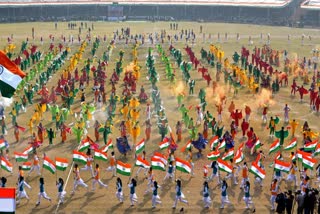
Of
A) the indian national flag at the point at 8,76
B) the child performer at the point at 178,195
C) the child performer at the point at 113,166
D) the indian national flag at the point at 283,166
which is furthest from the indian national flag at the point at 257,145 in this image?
the indian national flag at the point at 8,76

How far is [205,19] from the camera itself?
83250 millimetres

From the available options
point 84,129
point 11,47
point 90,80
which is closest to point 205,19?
point 11,47

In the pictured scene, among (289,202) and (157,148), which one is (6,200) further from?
(157,148)

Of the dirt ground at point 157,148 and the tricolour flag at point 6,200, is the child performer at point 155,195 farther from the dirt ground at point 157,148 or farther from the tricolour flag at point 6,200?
the tricolour flag at point 6,200

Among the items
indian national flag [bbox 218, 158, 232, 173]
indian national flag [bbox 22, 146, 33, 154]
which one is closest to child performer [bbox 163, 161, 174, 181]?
indian national flag [bbox 218, 158, 232, 173]

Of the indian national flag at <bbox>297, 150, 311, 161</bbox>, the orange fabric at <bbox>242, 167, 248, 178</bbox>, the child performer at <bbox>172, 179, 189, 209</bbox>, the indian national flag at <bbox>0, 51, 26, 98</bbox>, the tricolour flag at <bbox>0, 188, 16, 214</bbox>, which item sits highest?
the indian national flag at <bbox>0, 51, 26, 98</bbox>

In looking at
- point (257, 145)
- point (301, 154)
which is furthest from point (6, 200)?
point (257, 145)

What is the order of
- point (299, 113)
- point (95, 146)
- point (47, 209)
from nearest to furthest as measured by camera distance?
point (47, 209) < point (95, 146) < point (299, 113)

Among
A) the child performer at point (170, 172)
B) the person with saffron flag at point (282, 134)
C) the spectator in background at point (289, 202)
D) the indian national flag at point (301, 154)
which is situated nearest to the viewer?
the spectator in background at point (289, 202)

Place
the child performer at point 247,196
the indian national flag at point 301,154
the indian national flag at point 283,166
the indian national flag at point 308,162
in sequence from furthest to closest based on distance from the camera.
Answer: the indian national flag at point 301,154 < the indian national flag at point 308,162 < the indian national flag at point 283,166 < the child performer at point 247,196

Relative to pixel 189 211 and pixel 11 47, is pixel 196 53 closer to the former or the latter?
pixel 11 47

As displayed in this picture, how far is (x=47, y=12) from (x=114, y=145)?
59.8 metres

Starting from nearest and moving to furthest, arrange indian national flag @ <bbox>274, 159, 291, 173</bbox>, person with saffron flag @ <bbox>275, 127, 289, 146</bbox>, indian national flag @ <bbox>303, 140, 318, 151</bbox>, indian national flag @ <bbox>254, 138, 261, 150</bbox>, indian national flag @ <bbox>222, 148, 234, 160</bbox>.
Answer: indian national flag @ <bbox>274, 159, 291, 173</bbox>
indian national flag @ <bbox>222, 148, 234, 160</bbox>
indian national flag @ <bbox>303, 140, 318, 151</bbox>
indian national flag @ <bbox>254, 138, 261, 150</bbox>
person with saffron flag @ <bbox>275, 127, 289, 146</bbox>

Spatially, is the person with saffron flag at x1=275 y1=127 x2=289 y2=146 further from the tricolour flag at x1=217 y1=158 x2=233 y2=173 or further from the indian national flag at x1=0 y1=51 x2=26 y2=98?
the indian national flag at x1=0 y1=51 x2=26 y2=98
